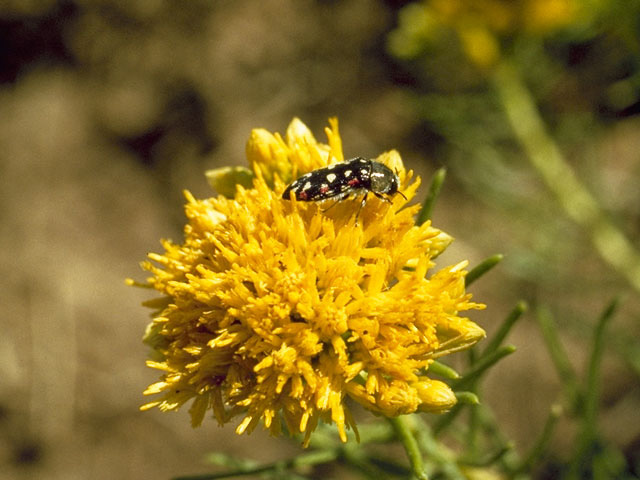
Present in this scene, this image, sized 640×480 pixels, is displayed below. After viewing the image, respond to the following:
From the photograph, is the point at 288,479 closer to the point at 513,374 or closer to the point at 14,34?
the point at 513,374

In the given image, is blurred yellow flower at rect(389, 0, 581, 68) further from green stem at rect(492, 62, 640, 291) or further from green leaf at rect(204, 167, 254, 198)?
green leaf at rect(204, 167, 254, 198)

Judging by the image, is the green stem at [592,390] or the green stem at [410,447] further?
the green stem at [592,390]

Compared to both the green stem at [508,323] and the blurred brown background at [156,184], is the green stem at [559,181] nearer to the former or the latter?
the blurred brown background at [156,184]

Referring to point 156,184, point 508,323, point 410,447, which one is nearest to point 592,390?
point 508,323

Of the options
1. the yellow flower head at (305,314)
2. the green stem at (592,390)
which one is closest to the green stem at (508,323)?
the yellow flower head at (305,314)

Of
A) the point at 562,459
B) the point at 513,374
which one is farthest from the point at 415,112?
the point at 562,459

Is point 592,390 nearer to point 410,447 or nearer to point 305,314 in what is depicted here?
point 410,447
